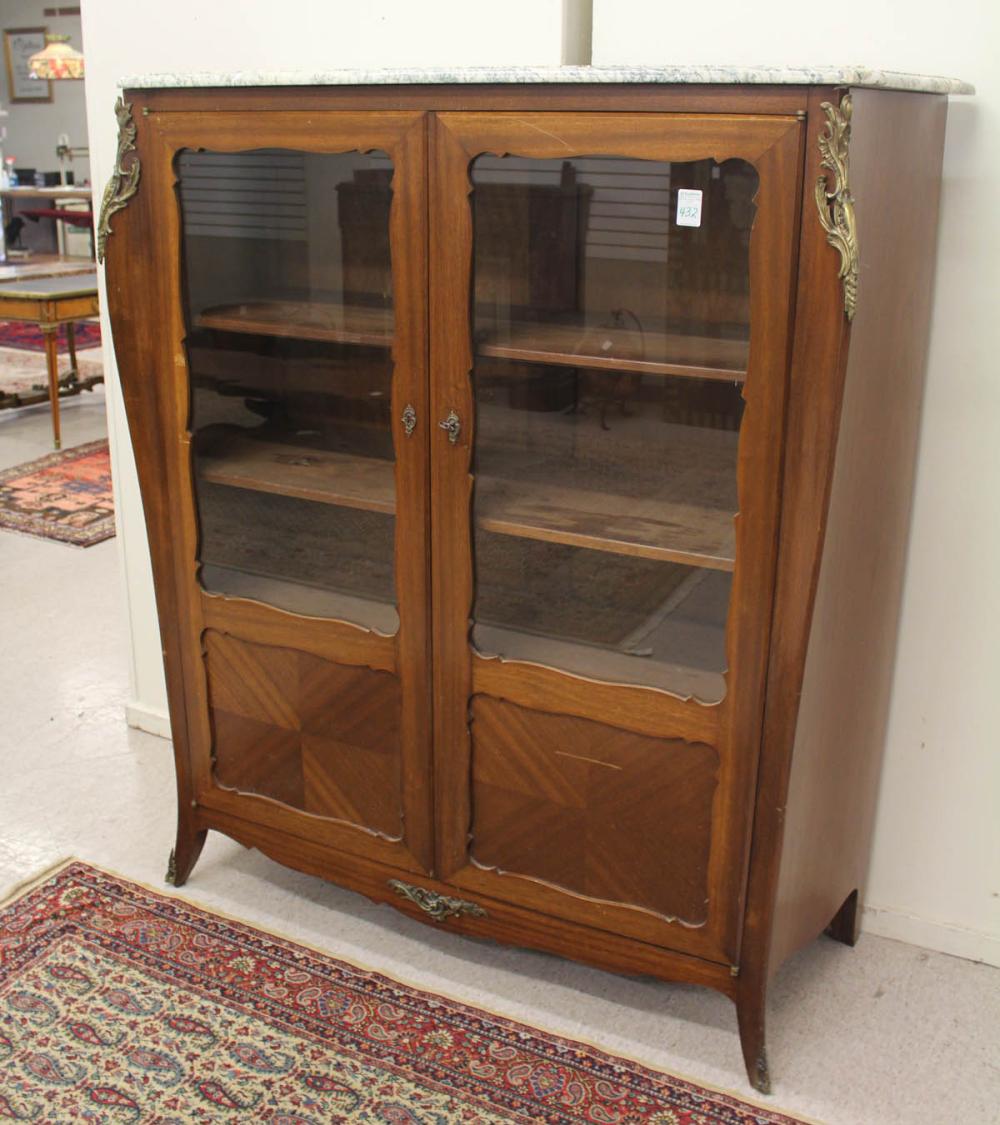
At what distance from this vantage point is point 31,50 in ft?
34.0

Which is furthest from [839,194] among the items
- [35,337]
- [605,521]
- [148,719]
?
[35,337]

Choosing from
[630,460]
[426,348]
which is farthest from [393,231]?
[630,460]

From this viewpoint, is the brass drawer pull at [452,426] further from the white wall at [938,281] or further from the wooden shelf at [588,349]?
the white wall at [938,281]

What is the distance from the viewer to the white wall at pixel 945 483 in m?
1.73

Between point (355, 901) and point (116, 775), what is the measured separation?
2.27 feet

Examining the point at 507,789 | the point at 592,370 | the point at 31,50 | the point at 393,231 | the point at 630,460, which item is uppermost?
the point at 31,50

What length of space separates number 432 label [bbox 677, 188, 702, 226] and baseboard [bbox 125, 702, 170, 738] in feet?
5.65

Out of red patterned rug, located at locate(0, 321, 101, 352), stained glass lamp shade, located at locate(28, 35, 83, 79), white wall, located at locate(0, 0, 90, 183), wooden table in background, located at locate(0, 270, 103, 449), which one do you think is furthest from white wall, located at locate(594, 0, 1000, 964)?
white wall, located at locate(0, 0, 90, 183)

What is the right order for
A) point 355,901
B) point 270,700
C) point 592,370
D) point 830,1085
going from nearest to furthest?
point 592,370, point 830,1085, point 270,700, point 355,901

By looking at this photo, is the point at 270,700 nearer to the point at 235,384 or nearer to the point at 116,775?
the point at 235,384

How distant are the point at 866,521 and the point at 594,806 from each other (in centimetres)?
55

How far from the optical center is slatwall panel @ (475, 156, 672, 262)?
154cm

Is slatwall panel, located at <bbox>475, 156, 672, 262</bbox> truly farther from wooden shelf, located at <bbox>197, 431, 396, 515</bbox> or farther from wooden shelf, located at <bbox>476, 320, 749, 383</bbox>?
wooden shelf, located at <bbox>197, 431, 396, 515</bbox>

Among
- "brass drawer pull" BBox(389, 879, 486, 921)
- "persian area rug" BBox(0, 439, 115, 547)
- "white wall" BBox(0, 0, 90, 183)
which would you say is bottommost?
"persian area rug" BBox(0, 439, 115, 547)
